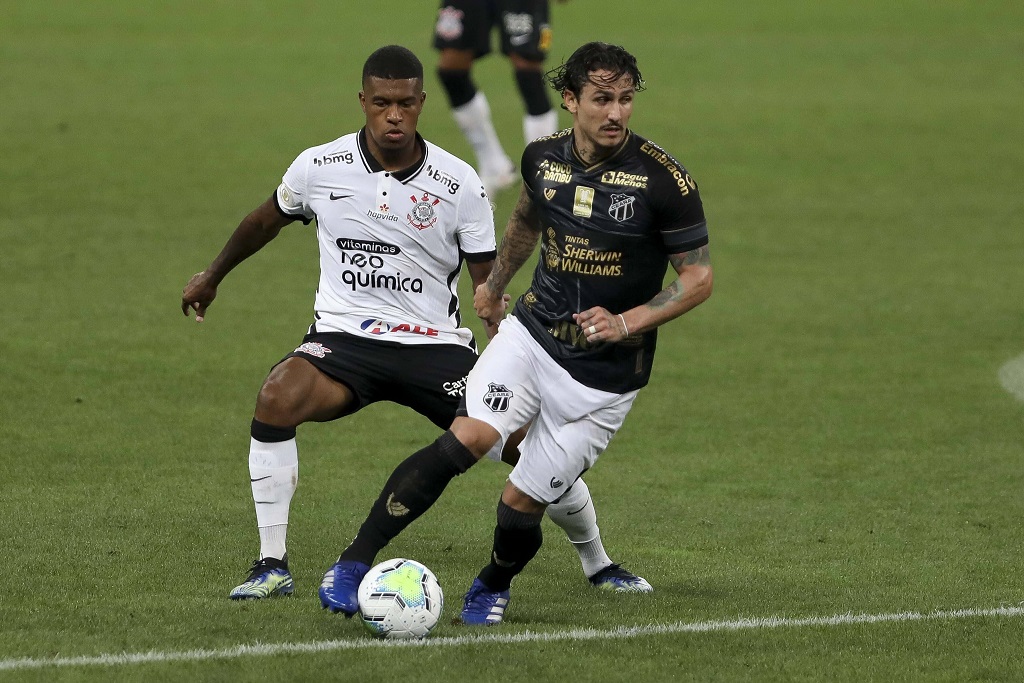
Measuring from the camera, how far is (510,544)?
6.61 m

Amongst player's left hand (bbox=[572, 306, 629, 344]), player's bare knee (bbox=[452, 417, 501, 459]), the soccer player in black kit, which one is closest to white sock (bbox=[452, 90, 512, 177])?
the soccer player in black kit

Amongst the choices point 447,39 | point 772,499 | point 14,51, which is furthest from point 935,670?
point 14,51

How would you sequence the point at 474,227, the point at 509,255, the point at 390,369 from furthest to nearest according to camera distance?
the point at 474,227 → the point at 390,369 → the point at 509,255

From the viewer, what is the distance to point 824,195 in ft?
59.8

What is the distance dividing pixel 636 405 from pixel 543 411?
440 cm

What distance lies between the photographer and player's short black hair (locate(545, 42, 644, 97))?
6.45 m

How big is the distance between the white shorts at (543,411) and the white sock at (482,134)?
1030 cm

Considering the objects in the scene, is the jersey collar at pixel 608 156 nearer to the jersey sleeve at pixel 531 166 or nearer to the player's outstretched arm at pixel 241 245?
the jersey sleeve at pixel 531 166

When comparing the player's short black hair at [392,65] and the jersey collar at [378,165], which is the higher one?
the player's short black hair at [392,65]

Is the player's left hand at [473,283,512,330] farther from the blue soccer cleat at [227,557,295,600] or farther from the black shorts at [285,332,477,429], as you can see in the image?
the blue soccer cleat at [227,557,295,600]

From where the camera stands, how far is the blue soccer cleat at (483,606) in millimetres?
6586

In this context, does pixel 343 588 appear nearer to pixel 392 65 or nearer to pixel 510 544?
pixel 510 544

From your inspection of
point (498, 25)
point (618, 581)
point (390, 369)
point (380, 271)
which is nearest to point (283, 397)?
point (390, 369)

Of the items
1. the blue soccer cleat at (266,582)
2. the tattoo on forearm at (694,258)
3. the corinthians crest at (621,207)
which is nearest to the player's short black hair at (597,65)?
the corinthians crest at (621,207)
